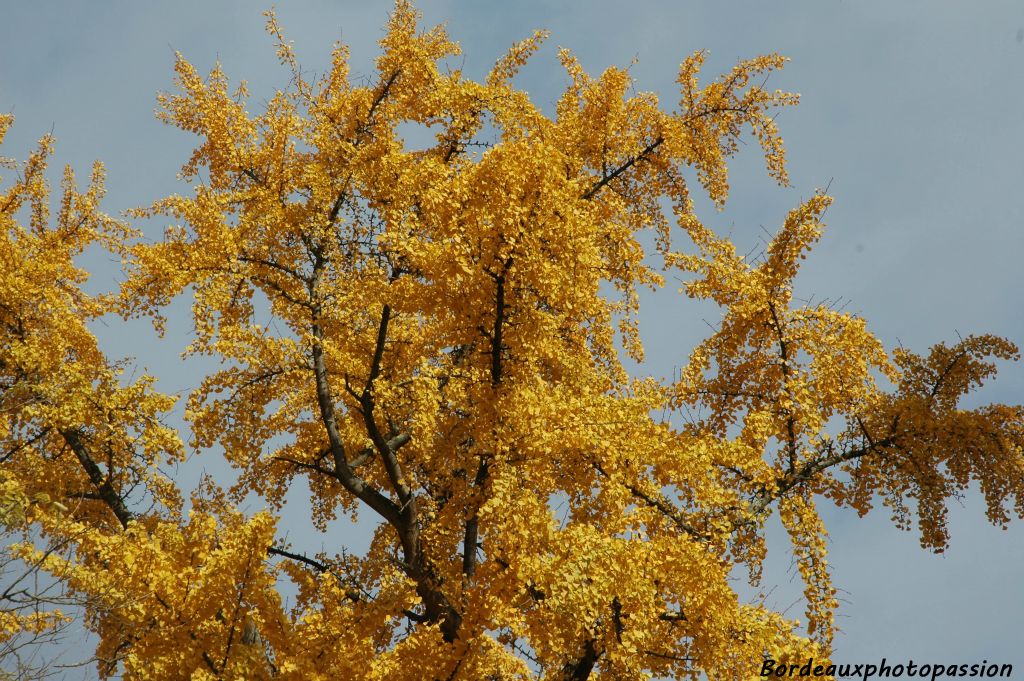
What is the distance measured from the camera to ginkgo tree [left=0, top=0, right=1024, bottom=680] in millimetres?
9281

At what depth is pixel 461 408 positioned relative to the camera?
11430mm

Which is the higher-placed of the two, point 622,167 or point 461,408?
point 622,167

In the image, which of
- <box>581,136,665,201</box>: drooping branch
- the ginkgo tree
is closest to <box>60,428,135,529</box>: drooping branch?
the ginkgo tree

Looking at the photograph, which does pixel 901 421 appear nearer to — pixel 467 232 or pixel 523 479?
pixel 523 479

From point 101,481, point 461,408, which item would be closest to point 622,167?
point 461,408

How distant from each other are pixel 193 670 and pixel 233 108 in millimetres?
8138

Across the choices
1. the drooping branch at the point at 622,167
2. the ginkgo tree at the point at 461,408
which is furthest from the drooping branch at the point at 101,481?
the drooping branch at the point at 622,167

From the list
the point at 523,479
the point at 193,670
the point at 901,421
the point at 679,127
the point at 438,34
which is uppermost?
the point at 438,34

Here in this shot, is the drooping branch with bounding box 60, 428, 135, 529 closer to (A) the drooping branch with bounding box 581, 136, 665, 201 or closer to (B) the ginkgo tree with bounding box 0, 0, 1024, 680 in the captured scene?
(B) the ginkgo tree with bounding box 0, 0, 1024, 680

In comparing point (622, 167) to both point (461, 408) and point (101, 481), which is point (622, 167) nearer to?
point (461, 408)

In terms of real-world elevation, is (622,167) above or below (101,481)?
above

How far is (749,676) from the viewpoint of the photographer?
29.1ft

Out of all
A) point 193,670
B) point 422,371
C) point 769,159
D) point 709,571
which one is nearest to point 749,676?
point 709,571

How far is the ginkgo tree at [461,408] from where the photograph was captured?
9281 mm
